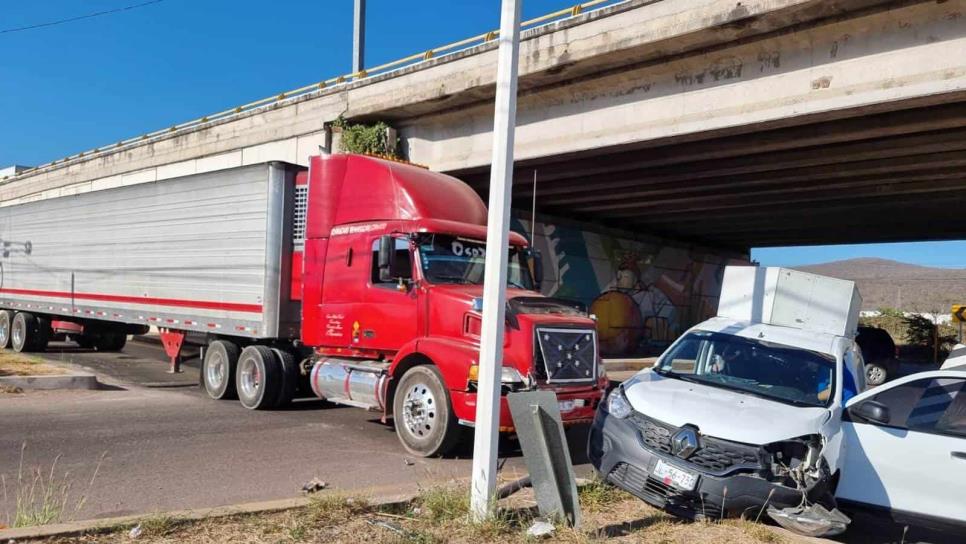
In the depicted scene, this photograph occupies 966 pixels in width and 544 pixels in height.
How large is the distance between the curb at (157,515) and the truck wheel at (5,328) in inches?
663

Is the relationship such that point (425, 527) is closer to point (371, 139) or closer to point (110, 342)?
point (371, 139)

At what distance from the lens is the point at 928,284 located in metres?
68.6

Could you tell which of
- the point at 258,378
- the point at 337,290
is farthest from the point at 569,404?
the point at 258,378

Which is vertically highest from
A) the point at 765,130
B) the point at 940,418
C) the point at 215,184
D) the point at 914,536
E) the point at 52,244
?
the point at 765,130

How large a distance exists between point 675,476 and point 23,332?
18.0 meters

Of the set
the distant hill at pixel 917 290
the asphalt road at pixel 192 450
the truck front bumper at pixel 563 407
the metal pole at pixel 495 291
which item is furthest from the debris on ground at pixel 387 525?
the distant hill at pixel 917 290

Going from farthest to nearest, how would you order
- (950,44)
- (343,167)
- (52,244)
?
(52,244), (950,44), (343,167)

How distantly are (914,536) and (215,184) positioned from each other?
1036 cm

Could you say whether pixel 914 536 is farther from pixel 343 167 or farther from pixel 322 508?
pixel 343 167

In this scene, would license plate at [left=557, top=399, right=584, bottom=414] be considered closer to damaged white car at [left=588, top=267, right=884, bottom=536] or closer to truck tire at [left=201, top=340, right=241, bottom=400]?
damaged white car at [left=588, top=267, right=884, bottom=536]

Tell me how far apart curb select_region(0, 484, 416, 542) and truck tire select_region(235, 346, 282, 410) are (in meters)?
5.21

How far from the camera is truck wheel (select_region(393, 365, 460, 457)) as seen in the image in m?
8.14

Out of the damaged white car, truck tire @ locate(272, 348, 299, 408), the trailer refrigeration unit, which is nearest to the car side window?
the damaged white car

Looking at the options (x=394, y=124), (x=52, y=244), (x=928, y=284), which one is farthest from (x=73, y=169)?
(x=928, y=284)
